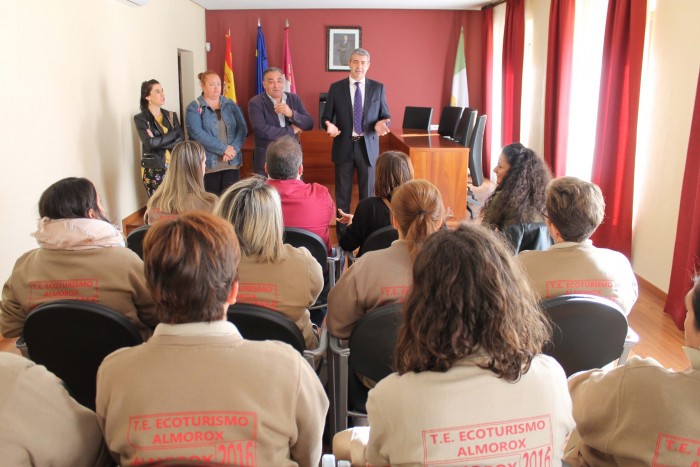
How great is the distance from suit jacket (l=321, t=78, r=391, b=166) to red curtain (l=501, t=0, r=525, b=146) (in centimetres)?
300

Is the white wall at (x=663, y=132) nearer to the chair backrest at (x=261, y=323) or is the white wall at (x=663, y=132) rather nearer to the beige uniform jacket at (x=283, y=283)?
the beige uniform jacket at (x=283, y=283)

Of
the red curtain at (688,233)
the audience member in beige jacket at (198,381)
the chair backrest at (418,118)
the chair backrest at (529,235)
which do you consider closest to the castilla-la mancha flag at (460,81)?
the chair backrest at (418,118)

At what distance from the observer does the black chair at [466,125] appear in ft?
20.6

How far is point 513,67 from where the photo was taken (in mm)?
7402

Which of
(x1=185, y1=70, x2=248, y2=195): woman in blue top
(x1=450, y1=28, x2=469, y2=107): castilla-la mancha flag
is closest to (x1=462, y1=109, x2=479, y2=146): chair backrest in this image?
(x1=185, y1=70, x2=248, y2=195): woman in blue top

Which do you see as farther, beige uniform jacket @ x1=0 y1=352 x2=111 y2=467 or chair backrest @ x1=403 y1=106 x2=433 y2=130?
chair backrest @ x1=403 y1=106 x2=433 y2=130

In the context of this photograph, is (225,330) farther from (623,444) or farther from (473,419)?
(623,444)

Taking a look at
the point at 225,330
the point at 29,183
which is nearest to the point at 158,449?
the point at 225,330

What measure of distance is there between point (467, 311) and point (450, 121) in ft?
21.0

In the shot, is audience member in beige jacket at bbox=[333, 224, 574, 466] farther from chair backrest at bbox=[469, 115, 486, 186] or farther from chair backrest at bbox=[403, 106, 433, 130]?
chair backrest at bbox=[403, 106, 433, 130]

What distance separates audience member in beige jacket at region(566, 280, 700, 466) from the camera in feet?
3.43

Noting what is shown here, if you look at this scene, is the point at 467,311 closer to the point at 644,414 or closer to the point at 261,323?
the point at 644,414

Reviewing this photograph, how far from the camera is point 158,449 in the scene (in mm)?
1054

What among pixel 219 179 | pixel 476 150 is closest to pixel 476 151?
pixel 476 150
